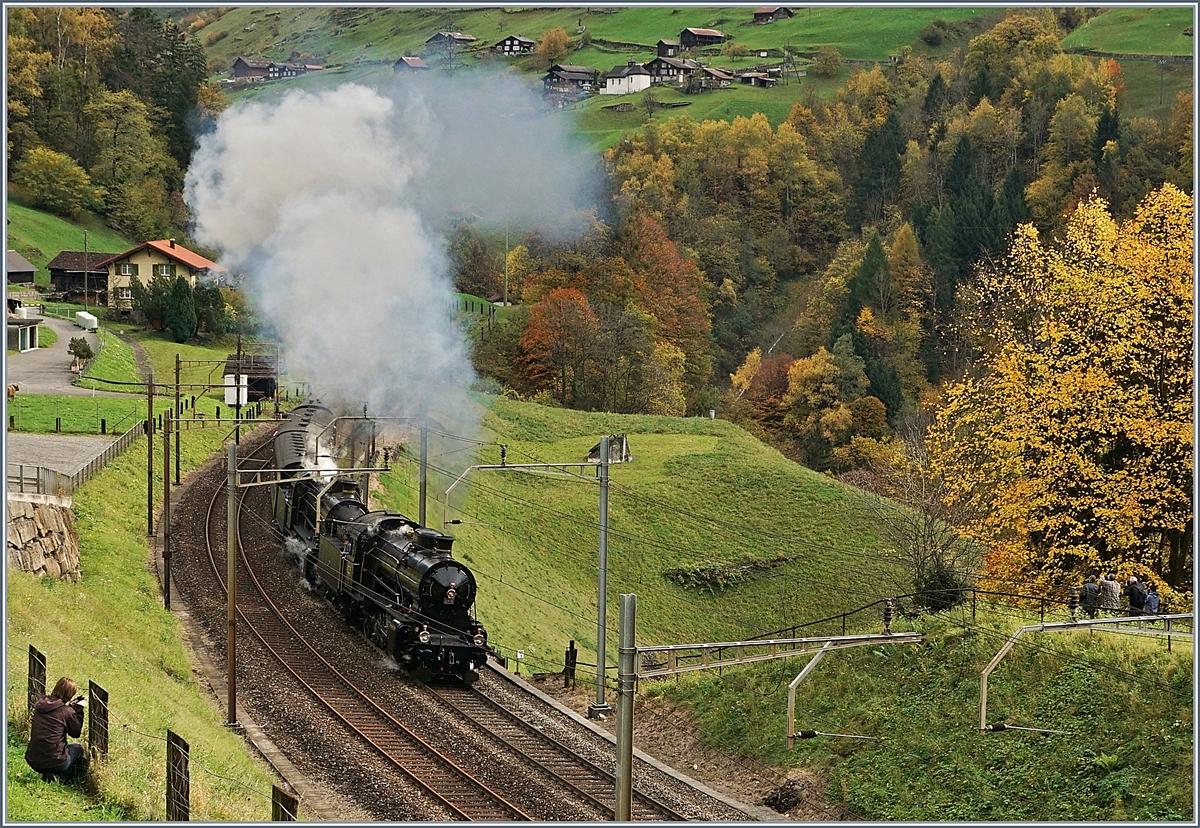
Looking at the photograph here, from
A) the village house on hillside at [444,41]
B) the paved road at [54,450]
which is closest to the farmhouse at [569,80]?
the village house on hillside at [444,41]

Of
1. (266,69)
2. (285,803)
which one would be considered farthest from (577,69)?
(285,803)

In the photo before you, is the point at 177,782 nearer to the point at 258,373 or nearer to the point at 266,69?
the point at 258,373

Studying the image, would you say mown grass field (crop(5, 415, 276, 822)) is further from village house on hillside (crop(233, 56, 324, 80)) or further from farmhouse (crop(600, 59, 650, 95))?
Answer: farmhouse (crop(600, 59, 650, 95))

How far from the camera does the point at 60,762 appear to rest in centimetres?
1748

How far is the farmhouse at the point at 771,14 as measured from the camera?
192m

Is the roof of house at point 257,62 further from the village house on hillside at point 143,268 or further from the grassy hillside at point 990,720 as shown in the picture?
the grassy hillside at point 990,720

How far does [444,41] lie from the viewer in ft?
527

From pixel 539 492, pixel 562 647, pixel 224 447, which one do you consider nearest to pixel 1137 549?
pixel 562 647

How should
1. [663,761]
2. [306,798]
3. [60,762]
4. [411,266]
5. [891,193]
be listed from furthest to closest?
[891,193] < [411,266] < [663,761] < [306,798] < [60,762]

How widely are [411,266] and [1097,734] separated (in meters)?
33.4

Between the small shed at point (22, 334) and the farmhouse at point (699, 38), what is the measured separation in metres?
125

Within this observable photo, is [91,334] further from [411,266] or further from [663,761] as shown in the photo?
[663,761]

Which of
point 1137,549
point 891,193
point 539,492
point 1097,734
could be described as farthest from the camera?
point 891,193

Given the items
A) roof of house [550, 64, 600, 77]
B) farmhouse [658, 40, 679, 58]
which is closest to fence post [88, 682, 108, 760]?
roof of house [550, 64, 600, 77]
